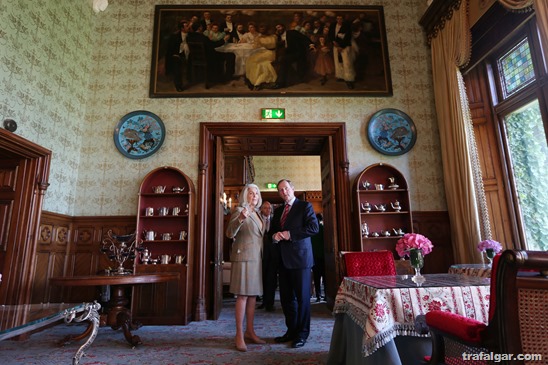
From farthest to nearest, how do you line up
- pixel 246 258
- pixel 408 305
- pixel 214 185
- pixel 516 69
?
pixel 214 185 < pixel 516 69 < pixel 246 258 < pixel 408 305

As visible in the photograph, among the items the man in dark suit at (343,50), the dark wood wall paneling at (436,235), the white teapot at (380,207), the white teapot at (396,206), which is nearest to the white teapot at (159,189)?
the white teapot at (380,207)

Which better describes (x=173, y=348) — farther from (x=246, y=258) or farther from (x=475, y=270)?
(x=475, y=270)

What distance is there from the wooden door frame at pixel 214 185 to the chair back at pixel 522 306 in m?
3.69

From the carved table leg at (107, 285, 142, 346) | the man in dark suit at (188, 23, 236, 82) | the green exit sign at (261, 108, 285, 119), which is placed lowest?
the carved table leg at (107, 285, 142, 346)

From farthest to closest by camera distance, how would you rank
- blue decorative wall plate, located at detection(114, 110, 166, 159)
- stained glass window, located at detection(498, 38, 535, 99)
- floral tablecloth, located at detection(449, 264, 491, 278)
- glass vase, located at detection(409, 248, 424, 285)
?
blue decorative wall plate, located at detection(114, 110, 166, 159) → stained glass window, located at detection(498, 38, 535, 99) → floral tablecloth, located at detection(449, 264, 491, 278) → glass vase, located at detection(409, 248, 424, 285)

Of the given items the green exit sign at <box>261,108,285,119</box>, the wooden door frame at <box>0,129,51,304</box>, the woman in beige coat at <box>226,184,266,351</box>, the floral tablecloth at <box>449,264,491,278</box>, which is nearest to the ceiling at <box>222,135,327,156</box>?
the green exit sign at <box>261,108,285,119</box>

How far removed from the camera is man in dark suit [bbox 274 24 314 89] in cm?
565

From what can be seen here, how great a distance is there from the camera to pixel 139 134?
5.25m

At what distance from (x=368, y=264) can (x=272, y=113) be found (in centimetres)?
327

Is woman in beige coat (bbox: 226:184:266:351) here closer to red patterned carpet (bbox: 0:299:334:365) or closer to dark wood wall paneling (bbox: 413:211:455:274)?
red patterned carpet (bbox: 0:299:334:365)

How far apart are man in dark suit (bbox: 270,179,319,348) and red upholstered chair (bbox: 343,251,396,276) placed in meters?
0.45

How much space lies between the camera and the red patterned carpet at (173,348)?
9.14 feet

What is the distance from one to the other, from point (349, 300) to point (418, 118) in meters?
4.18

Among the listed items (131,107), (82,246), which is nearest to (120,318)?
(82,246)
